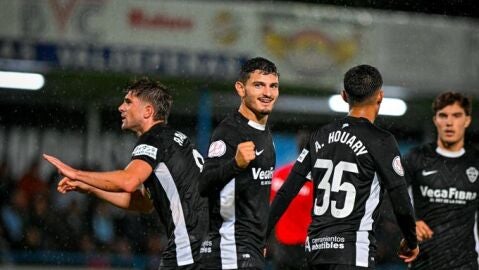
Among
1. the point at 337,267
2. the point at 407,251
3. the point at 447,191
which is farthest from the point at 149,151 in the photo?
the point at 447,191

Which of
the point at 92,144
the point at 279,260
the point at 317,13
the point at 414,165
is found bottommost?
the point at 279,260

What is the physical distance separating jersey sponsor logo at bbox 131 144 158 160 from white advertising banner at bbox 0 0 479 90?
8099mm

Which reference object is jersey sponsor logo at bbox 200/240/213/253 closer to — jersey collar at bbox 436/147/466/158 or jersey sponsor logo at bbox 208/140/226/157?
jersey sponsor logo at bbox 208/140/226/157

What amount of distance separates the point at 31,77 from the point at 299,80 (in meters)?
4.07

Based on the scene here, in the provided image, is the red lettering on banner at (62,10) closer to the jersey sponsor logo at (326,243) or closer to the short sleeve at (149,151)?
the short sleeve at (149,151)

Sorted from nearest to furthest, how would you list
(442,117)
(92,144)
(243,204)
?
(243,204) < (442,117) < (92,144)

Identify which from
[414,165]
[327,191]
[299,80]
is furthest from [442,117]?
[299,80]

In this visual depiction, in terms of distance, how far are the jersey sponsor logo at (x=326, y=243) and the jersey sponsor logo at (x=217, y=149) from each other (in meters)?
0.79

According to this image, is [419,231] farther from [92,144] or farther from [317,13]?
[92,144]

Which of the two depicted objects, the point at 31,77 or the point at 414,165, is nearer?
the point at 414,165

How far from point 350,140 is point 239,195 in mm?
738

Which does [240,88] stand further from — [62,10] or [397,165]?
[62,10]

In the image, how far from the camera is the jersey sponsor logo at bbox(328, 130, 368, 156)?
570cm

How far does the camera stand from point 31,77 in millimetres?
14602
